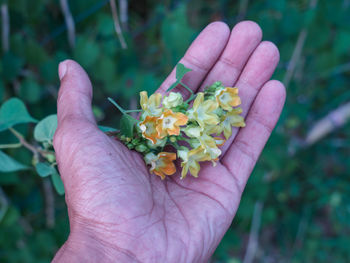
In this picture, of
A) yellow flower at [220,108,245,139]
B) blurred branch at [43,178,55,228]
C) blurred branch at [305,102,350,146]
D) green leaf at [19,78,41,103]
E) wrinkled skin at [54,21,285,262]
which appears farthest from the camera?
blurred branch at [305,102,350,146]

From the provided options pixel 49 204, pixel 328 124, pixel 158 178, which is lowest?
pixel 49 204

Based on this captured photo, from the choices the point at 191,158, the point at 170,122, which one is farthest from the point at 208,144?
the point at 170,122

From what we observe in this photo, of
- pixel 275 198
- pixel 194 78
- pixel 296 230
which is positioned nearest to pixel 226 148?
pixel 194 78

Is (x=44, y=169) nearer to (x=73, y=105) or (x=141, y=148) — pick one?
(x=73, y=105)

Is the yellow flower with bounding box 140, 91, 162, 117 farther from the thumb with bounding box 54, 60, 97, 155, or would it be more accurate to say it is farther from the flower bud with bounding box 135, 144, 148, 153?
the thumb with bounding box 54, 60, 97, 155

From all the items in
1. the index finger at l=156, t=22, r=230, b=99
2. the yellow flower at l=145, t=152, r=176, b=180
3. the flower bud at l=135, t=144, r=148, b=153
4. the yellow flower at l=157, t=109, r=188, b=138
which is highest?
the index finger at l=156, t=22, r=230, b=99

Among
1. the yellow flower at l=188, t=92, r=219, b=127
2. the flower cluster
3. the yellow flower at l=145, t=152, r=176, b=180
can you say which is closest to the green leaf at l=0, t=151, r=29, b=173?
the flower cluster

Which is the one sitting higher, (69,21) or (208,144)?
(69,21)
